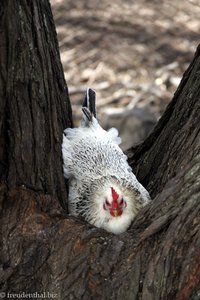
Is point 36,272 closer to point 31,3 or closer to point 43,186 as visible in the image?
point 43,186

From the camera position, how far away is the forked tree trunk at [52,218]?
214 cm

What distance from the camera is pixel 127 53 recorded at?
686 cm

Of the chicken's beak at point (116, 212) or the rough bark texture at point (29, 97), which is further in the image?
the chicken's beak at point (116, 212)

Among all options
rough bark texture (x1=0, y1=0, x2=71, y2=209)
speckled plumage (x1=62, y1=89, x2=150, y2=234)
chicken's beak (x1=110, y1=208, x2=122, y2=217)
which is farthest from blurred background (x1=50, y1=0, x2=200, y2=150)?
rough bark texture (x1=0, y1=0, x2=71, y2=209)

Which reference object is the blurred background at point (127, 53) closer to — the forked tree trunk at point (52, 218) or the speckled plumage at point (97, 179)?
the speckled plumage at point (97, 179)

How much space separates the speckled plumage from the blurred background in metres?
2.48

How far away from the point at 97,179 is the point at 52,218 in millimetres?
615

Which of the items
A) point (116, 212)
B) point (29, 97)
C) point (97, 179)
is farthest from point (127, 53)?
point (29, 97)

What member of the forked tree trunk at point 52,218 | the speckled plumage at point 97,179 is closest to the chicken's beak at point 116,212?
the speckled plumage at point 97,179

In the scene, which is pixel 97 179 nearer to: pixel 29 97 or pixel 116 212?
pixel 116 212

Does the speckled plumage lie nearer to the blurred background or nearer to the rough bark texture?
the rough bark texture

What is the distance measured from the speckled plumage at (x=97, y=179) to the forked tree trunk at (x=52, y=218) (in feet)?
0.86

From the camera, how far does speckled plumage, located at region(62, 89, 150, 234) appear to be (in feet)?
8.87

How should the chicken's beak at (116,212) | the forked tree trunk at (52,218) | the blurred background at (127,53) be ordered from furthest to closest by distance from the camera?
1. the blurred background at (127,53)
2. the chicken's beak at (116,212)
3. the forked tree trunk at (52,218)
